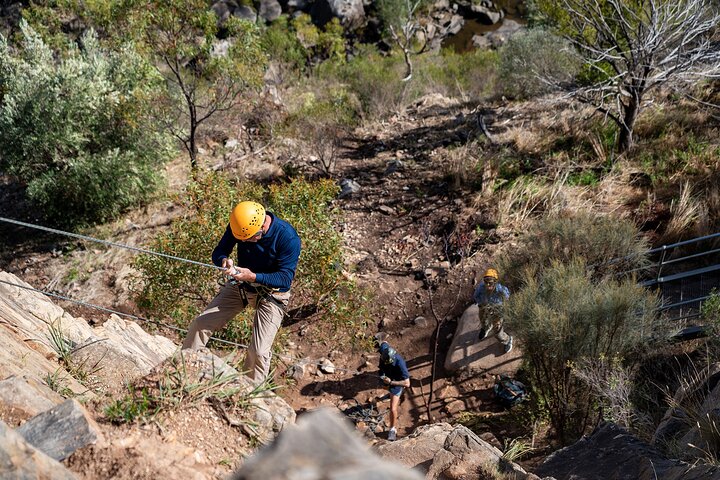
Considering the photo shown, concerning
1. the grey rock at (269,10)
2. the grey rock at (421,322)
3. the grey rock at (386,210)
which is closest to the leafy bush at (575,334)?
the grey rock at (421,322)

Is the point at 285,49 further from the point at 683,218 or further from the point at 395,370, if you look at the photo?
the point at 395,370

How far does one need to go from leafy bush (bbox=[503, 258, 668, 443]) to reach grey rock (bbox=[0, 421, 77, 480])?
5316 millimetres

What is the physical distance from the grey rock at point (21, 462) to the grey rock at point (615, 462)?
12.4ft

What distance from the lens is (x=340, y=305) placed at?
811 centimetres

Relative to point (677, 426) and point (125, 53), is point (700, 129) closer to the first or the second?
point (677, 426)

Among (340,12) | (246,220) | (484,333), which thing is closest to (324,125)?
(484,333)

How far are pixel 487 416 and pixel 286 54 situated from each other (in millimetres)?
20036

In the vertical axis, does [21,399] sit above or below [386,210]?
above

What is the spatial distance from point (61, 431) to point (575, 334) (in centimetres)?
549

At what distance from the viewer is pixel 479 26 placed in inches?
1448

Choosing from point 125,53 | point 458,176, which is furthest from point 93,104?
point 458,176

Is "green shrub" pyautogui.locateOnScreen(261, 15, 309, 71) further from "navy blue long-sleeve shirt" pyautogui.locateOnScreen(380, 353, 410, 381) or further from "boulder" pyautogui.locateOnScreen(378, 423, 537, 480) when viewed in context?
"boulder" pyautogui.locateOnScreen(378, 423, 537, 480)

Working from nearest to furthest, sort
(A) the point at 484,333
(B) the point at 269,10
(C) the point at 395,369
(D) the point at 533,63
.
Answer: (C) the point at 395,369
(A) the point at 484,333
(D) the point at 533,63
(B) the point at 269,10

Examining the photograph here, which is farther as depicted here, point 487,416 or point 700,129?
point 700,129
